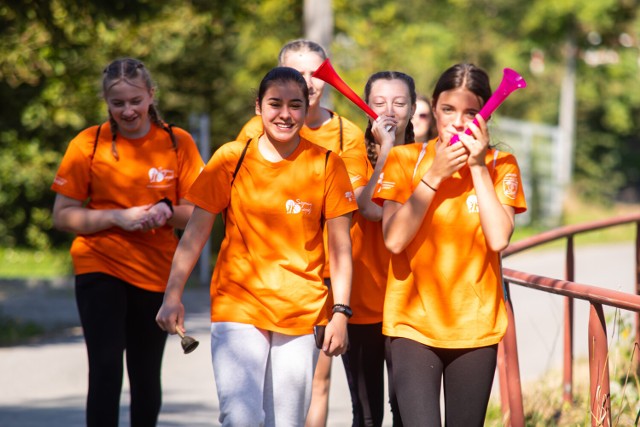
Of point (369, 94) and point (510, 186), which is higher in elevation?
point (369, 94)

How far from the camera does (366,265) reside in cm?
526

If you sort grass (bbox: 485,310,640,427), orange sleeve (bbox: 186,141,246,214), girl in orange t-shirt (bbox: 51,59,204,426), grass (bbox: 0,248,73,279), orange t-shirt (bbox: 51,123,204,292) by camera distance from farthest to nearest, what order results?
grass (bbox: 0,248,73,279) < grass (bbox: 485,310,640,427) < orange t-shirt (bbox: 51,123,204,292) < girl in orange t-shirt (bbox: 51,59,204,426) < orange sleeve (bbox: 186,141,246,214)

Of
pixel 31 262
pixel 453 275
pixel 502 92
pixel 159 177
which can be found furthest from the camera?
pixel 31 262

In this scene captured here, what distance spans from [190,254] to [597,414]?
1796mm

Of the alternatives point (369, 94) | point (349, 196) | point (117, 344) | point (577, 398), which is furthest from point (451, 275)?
point (577, 398)

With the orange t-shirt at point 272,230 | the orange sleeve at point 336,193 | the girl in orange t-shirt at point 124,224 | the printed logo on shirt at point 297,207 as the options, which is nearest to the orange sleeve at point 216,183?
the orange t-shirt at point 272,230

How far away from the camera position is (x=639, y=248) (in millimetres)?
7828

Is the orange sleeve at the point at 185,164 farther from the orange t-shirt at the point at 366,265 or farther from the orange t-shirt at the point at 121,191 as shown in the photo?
the orange t-shirt at the point at 366,265

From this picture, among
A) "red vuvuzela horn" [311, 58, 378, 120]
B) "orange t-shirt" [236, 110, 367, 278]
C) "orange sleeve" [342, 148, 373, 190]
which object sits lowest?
"orange sleeve" [342, 148, 373, 190]

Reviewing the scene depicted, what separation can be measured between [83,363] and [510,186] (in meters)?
6.43

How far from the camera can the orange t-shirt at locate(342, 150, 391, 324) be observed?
5250mm

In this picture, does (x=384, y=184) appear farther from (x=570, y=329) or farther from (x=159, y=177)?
(x=570, y=329)

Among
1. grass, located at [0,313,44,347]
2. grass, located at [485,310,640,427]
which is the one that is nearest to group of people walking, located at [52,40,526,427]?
grass, located at [485,310,640,427]

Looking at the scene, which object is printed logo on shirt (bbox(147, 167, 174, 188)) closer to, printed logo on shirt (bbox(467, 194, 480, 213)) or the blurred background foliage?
the blurred background foliage
